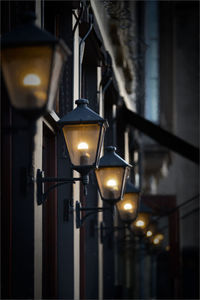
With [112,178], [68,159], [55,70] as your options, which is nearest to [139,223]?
[68,159]

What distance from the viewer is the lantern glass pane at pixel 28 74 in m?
3.04

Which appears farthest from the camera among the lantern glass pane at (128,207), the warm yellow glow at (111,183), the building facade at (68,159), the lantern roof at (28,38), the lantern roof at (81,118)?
the lantern glass pane at (128,207)

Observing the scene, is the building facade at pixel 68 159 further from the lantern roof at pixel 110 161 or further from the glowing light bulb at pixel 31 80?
the lantern roof at pixel 110 161

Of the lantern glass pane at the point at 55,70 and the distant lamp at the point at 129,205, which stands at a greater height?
the lantern glass pane at the point at 55,70

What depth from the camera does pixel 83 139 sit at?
15.3ft

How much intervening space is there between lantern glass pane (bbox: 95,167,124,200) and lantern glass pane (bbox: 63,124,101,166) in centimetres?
114

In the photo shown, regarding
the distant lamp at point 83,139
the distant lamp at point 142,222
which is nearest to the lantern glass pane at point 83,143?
the distant lamp at point 83,139

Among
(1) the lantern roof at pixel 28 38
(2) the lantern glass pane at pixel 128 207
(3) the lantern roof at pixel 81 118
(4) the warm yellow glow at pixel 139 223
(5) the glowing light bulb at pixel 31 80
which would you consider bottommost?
(4) the warm yellow glow at pixel 139 223

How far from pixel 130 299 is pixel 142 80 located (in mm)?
5223

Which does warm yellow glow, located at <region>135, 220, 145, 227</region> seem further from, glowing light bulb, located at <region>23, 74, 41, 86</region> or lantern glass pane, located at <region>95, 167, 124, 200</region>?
glowing light bulb, located at <region>23, 74, 41, 86</region>

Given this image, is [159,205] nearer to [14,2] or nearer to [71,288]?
[71,288]

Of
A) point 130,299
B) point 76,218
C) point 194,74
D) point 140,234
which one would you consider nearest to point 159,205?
point 130,299

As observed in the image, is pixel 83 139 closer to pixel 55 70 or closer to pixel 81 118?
pixel 81 118

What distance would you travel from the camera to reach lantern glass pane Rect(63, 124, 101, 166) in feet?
15.3
